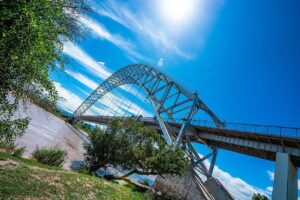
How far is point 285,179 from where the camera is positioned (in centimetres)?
1647

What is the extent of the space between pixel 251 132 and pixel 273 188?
21.3ft

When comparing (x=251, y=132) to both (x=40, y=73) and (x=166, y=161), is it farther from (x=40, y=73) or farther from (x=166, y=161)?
(x=40, y=73)

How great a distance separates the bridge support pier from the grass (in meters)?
11.8

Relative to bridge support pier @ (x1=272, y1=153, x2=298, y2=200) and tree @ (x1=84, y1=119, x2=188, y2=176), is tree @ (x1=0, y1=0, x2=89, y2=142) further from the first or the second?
bridge support pier @ (x1=272, y1=153, x2=298, y2=200)

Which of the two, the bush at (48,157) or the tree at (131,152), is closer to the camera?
the bush at (48,157)

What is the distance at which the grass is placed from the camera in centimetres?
823

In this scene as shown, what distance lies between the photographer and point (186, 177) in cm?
2072

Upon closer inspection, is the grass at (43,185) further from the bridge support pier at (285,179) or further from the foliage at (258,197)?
the foliage at (258,197)

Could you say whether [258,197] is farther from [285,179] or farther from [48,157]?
[48,157]

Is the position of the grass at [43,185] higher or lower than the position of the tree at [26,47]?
lower

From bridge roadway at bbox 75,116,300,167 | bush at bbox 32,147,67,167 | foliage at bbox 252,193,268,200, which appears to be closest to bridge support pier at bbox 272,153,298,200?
bridge roadway at bbox 75,116,300,167

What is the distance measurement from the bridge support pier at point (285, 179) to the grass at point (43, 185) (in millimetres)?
11750

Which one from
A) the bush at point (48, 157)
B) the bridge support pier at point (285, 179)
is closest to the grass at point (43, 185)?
the bush at point (48, 157)

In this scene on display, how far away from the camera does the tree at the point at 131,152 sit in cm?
1875
